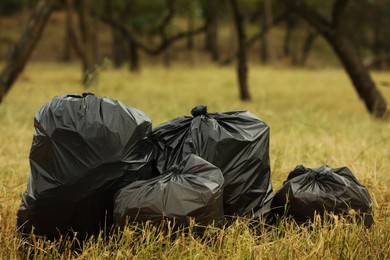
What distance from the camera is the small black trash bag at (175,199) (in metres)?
2.96

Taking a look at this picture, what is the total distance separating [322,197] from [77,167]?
4.78 feet

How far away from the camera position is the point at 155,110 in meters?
8.62

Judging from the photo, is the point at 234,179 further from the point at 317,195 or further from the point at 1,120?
the point at 1,120

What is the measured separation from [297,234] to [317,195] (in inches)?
13.8

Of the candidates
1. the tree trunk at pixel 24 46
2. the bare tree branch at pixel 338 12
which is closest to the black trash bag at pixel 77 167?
the tree trunk at pixel 24 46

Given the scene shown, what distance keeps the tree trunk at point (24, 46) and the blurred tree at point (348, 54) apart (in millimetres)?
3751

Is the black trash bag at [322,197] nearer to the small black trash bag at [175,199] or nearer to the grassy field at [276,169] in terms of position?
the grassy field at [276,169]

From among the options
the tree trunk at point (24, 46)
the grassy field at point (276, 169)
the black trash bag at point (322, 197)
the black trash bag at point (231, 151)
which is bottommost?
the grassy field at point (276, 169)

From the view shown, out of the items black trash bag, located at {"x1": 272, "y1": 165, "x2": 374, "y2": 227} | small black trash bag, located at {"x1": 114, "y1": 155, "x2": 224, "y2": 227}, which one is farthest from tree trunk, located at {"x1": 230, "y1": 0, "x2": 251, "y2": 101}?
small black trash bag, located at {"x1": 114, "y1": 155, "x2": 224, "y2": 227}

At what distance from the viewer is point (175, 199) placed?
2963 millimetres

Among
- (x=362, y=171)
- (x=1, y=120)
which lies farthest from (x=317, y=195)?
(x=1, y=120)

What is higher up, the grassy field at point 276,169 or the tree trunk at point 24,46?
the tree trunk at point 24,46

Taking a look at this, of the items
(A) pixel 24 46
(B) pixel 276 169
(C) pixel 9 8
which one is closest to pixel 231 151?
(B) pixel 276 169

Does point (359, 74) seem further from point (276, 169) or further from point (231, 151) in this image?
point (231, 151)
